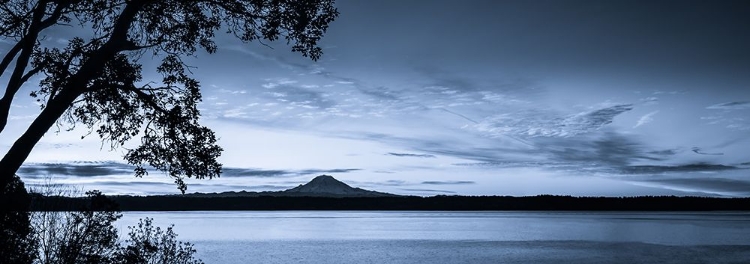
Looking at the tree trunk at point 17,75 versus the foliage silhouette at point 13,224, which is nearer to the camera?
the tree trunk at point 17,75

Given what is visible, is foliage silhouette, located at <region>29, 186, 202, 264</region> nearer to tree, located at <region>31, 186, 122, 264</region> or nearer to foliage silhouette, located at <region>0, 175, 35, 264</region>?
tree, located at <region>31, 186, 122, 264</region>

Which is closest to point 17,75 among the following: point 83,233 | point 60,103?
point 60,103

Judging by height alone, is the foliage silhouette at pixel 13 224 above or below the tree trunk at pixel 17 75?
below

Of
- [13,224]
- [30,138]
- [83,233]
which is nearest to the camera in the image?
[30,138]

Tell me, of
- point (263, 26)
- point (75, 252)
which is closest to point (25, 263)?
point (75, 252)

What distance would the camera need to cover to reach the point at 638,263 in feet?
190

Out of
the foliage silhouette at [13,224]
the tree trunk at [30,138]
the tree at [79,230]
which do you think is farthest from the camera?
the tree at [79,230]

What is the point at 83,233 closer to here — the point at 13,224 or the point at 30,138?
the point at 13,224

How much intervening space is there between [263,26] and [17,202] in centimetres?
714

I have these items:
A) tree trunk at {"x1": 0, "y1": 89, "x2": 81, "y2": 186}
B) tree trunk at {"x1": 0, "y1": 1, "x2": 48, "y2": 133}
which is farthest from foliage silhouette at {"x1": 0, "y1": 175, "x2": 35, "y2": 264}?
tree trunk at {"x1": 0, "y1": 1, "x2": 48, "y2": 133}

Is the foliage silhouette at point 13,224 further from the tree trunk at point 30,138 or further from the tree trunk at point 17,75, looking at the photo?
the tree trunk at point 17,75

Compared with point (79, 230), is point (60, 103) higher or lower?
higher

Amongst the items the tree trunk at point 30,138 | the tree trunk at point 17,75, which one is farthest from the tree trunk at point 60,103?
the tree trunk at point 17,75

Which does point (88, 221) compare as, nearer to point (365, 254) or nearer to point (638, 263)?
point (638, 263)
